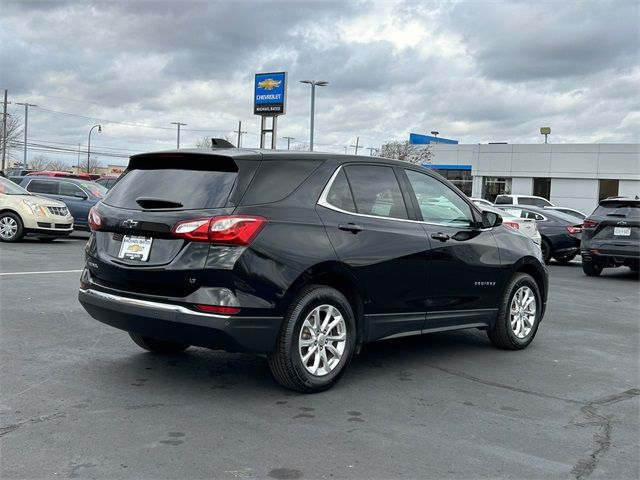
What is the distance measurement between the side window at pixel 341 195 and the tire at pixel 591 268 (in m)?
10.7

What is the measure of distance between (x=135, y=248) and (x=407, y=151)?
66.8m

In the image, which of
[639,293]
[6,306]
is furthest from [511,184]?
[6,306]

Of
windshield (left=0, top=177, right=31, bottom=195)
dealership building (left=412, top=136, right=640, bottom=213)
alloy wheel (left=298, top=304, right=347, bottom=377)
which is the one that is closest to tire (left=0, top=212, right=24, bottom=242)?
windshield (left=0, top=177, right=31, bottom=195)

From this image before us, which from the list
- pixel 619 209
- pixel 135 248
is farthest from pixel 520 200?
pixel 135 248

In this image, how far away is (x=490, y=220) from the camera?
22.1 ft

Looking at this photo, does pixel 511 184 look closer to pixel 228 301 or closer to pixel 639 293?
pixel 639 293

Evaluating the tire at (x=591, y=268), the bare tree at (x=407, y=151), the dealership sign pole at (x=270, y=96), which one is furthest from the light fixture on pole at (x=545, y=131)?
the tire at (x=591, y=268)

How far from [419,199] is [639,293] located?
7868 mm

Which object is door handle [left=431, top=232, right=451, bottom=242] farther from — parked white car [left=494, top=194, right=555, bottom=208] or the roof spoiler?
parked white car [left=494, top=194, right=555, bottom=208]

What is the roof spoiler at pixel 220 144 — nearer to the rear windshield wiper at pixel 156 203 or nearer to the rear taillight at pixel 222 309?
the rear windshield wiper at pixel 156 203

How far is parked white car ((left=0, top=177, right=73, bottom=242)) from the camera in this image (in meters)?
16.1

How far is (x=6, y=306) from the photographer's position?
7867 mm

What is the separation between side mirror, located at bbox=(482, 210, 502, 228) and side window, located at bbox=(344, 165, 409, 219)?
1.18m

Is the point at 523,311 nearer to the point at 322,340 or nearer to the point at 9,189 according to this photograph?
the point at 322,340
